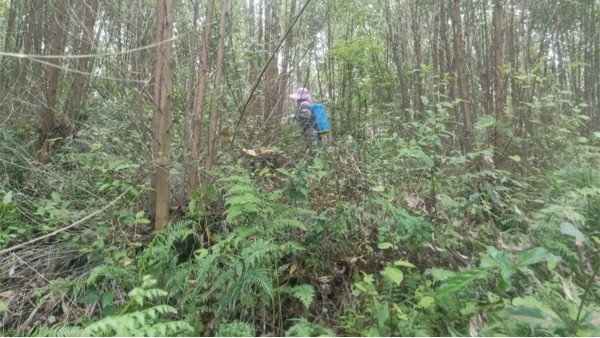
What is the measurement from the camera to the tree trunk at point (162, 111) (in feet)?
10.3

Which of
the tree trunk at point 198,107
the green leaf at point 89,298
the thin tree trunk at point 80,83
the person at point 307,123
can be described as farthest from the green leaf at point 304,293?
the thin tree trunk at point 80,83

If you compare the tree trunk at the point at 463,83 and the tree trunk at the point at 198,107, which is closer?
the tree trunk at the point at 198,107

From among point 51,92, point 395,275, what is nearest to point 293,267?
point 395,275

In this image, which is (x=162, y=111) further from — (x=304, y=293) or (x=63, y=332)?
(x=304, y=293)

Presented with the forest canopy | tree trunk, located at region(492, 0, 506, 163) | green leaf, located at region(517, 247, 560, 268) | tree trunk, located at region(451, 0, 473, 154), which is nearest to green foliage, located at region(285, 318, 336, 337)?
the forest canopy

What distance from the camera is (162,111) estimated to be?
3.18 m

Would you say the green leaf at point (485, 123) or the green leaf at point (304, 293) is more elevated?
the green leaf at point (485, 123)

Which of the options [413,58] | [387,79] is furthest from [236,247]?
[413,58]

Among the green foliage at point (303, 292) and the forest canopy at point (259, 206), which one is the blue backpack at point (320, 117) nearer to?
the forest canopy at point (259, 206)

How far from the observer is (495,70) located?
14.1 feet

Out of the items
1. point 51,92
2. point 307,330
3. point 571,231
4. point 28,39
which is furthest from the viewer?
point 28,39

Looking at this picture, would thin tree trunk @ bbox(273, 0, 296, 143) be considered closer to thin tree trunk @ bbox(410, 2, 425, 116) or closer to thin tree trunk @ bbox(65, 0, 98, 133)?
thin tree trunk @ bbox(410, 2, 425, 116)

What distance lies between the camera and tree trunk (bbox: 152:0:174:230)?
3.13m

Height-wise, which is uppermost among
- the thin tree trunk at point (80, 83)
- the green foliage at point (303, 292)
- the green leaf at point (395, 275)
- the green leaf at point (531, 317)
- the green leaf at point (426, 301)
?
the thin tree trunk at point (80, 83)
